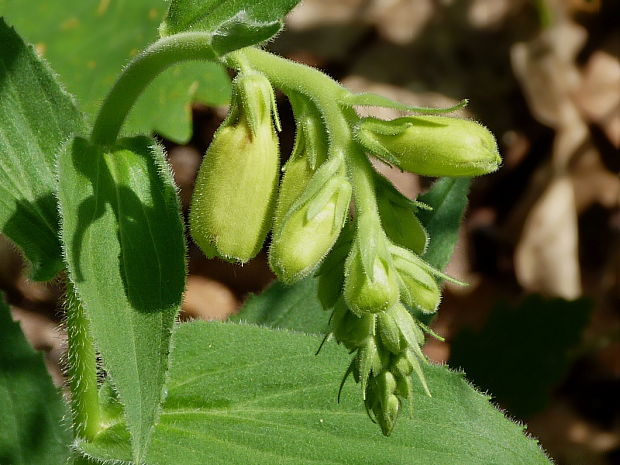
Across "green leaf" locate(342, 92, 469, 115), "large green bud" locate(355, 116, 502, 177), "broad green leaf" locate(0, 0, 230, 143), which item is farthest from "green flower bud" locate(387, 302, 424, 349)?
"broad green leaf" locate(0, 0, 230, 143)

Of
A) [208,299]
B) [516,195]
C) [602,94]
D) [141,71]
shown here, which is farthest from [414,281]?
[602,94]

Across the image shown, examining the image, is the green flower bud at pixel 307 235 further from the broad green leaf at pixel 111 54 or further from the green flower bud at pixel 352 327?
the broad green leaf at pixel 111 54

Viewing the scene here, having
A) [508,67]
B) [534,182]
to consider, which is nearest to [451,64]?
[508,67]

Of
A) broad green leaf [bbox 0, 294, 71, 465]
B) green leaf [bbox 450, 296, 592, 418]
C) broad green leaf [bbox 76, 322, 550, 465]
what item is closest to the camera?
broad green leaf [bbox 76, 322, 550, 465]

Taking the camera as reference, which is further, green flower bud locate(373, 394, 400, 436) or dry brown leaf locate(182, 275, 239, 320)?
dry brown leaf locate(182, 275, 239, 320)

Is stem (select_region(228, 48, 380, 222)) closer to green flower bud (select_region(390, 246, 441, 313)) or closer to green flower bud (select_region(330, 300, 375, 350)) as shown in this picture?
green flower bud (select_region(390, 246, 441, 313))

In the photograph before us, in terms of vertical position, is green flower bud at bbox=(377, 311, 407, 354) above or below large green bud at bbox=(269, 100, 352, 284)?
below

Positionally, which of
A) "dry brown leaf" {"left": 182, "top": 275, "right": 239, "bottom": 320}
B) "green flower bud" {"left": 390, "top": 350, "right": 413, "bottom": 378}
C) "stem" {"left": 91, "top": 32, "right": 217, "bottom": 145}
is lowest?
"dry brown leaf" {"left": 182, "top": 275, "right": 239, "bottom": 320}
